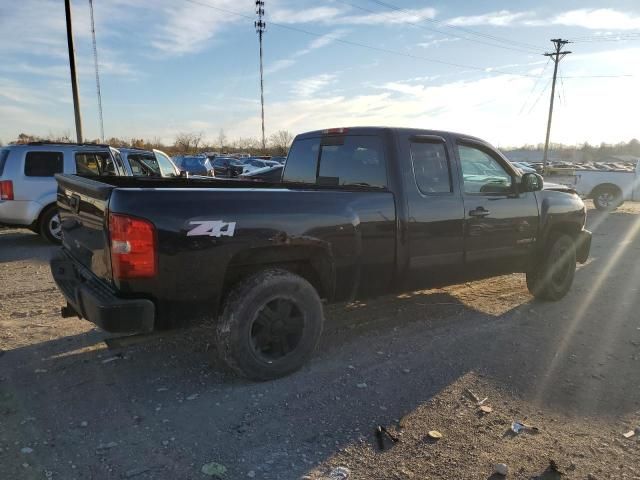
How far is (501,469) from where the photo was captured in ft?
8.63

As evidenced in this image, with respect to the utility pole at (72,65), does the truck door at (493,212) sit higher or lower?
lower

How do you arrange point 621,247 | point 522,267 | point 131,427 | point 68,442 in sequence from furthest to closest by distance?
1. point 621,247
2. point 522,267
3. point 131,427
4. point 68,442

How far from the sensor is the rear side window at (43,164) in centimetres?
875

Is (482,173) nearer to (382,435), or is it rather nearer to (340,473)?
(382,435)

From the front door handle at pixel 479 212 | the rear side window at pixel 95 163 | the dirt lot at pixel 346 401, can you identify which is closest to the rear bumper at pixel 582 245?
the dirt lot at pixel 346 401

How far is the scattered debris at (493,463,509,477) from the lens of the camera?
2.61 metres

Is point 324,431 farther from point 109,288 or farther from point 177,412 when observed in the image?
point 109,288

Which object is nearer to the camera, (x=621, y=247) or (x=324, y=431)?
(x=324, y=431)

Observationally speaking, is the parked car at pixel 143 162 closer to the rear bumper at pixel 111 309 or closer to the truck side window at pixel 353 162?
the truck side window at pixel 353 162

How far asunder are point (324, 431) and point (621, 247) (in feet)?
31.4

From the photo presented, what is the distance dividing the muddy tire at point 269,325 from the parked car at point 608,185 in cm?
1723

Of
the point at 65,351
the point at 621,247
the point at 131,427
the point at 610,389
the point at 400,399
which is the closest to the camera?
the point at 131,427

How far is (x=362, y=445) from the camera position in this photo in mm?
2832

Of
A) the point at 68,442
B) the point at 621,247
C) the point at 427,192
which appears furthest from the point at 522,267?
the point at 621,247
